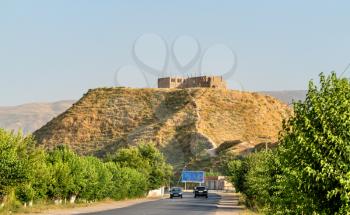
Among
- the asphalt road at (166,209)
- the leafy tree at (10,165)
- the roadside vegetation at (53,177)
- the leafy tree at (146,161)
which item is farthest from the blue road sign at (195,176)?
the leafy tree at (10,165)

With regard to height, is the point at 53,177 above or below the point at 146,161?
below

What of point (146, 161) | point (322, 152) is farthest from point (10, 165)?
point (146, 161)

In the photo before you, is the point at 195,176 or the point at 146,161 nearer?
the point at 146,161

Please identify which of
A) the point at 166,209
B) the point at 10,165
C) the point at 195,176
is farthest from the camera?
the point at 195,176

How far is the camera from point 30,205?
48.5 meters

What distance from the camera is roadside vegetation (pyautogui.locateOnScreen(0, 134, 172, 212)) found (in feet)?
133

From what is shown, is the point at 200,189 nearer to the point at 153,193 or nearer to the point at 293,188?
the point at 153,193

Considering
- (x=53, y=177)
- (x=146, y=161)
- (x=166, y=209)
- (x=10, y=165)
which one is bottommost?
(x=166, y=209)

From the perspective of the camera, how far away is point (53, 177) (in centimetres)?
5369

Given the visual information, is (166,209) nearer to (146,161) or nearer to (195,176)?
(146,161)

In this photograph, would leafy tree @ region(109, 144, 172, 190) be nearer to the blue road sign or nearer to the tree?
the blue road sign

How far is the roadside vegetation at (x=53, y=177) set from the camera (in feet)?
133

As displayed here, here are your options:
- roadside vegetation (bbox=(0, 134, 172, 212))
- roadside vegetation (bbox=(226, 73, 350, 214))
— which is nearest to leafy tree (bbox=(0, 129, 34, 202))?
roadside vegetation (bbox=(0, 134, 172, 212))

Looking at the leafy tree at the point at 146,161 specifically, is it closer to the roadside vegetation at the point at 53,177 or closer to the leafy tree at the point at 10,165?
the roadside vegetation at the point at 53,177
